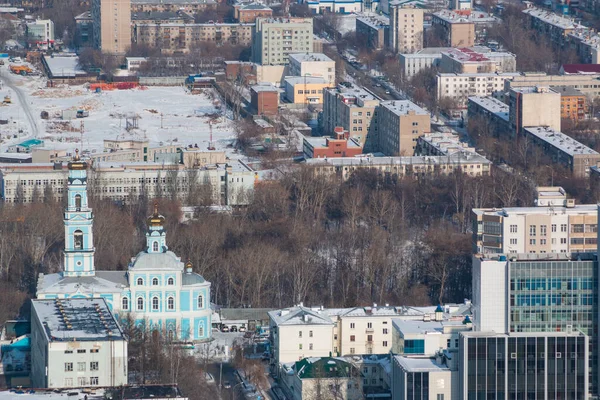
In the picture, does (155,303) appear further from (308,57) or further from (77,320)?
(308,57)

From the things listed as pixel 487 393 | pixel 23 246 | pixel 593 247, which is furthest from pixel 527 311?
pixel 23 246

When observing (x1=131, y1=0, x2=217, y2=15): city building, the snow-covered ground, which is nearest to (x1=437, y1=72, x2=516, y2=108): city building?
the snow-covered ground

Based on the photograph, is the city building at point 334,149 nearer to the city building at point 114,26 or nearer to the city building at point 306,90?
the city building at point 306,90

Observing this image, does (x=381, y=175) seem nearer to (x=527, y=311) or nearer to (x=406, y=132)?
(x=406, y=132)

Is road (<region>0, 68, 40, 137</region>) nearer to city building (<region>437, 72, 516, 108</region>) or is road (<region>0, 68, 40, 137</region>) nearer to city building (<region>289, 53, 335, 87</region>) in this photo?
city building (<region>289, 53, 335, 87</region>)

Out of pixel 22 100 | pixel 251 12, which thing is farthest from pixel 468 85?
pixel 251 12
